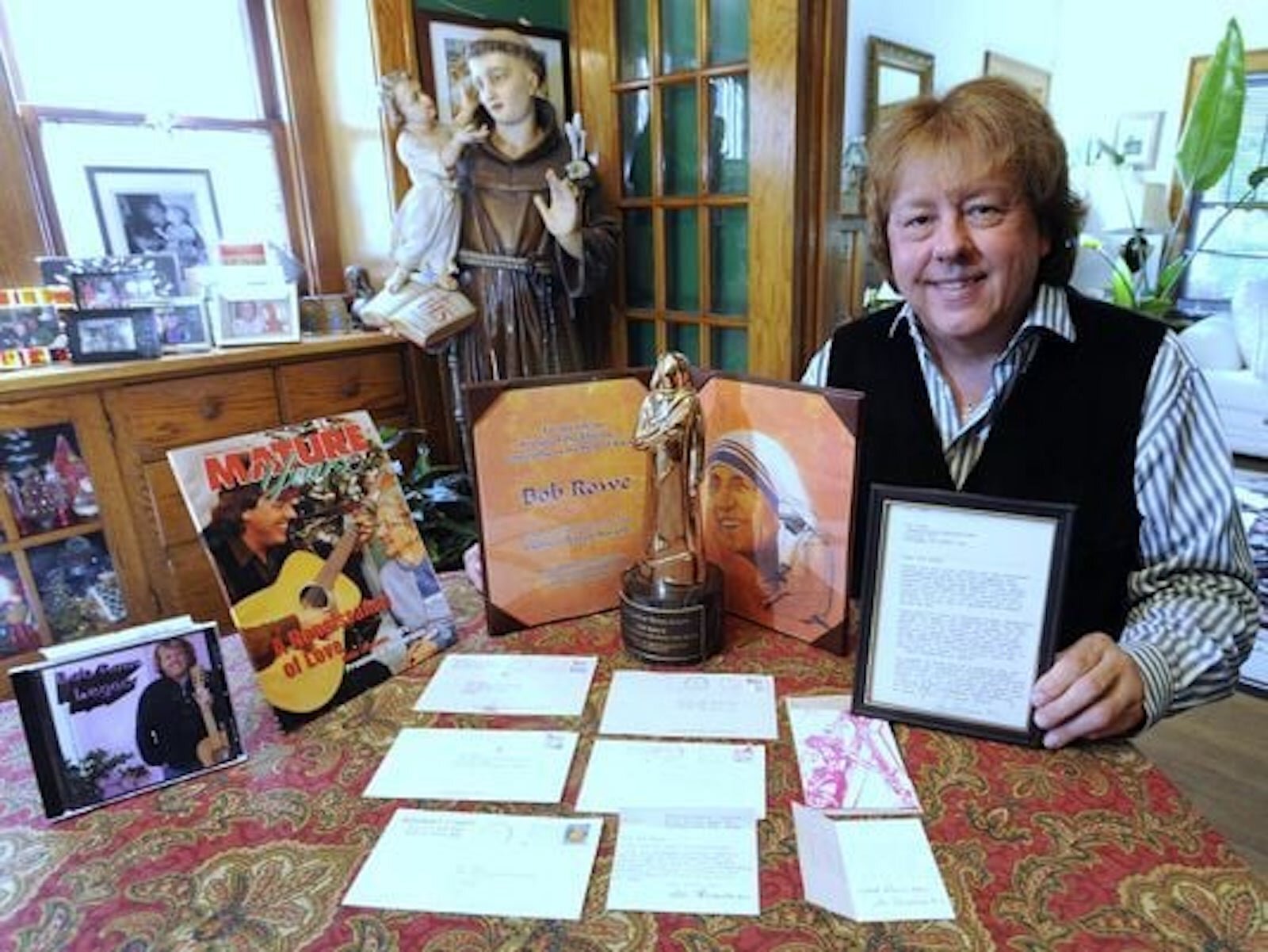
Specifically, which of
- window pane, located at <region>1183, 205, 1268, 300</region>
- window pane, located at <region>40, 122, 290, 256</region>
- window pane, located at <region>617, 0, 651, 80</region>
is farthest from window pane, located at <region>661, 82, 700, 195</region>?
window pane, located at <region>1183, 205, 1268, 300</region>

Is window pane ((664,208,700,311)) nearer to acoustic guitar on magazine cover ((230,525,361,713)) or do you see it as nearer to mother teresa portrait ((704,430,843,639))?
mother teresa portrait ((704,430,843,639))

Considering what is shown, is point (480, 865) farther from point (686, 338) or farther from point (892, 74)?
point (892, 74)

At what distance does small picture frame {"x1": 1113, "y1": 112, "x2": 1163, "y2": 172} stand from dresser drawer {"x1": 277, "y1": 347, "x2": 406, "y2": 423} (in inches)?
223

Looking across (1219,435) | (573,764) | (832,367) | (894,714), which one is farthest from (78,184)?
(1219,435)

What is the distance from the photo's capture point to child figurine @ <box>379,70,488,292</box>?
204 cm

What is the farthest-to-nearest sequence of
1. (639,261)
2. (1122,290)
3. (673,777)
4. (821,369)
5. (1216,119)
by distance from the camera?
(1122,290) → (1216,119) → (639,261) → (821,369) → (673,777)

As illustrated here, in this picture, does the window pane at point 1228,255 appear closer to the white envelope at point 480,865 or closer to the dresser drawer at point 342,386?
the dresser drawer at point 342,386

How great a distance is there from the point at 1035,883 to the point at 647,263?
2.06 m

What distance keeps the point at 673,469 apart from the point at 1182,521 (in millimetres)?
598

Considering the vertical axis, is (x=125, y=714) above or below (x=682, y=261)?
below

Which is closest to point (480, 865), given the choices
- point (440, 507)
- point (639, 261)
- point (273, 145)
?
point (440, 507)

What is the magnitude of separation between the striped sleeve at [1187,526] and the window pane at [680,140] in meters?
1.48

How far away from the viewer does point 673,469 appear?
0.89m

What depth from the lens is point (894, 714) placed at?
789mm
